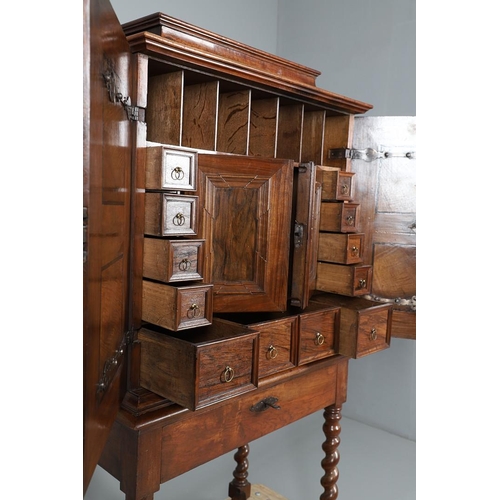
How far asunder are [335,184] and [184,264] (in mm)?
717

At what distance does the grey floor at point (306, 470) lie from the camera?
2.14 metres

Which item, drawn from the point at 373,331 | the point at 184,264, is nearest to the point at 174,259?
the point at 184,264

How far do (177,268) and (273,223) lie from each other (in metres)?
0.42

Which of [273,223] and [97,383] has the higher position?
[273,223]

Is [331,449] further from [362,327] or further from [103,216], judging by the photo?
[103,216]

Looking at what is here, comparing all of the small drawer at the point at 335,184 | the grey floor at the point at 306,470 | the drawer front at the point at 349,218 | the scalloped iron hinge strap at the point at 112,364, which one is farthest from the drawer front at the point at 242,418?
the grey floor at the point at 306,470

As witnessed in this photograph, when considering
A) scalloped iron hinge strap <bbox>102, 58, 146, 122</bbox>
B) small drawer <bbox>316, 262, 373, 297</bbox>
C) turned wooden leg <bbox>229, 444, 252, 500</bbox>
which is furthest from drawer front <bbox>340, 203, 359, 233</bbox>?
turned wooden leg <bbox>229, 444, 252, 500</bbox>

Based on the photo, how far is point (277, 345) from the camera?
4.74 ft

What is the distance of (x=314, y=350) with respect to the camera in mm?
1565

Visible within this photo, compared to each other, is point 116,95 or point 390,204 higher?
point 116,95
